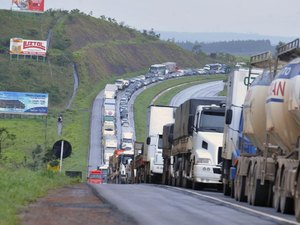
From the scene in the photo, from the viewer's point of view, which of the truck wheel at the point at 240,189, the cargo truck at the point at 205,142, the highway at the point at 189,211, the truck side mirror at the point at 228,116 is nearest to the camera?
the highway at the point at 189,211

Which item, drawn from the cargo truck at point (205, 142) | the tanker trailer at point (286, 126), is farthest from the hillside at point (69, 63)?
the tanker trailer at point (286, 126)

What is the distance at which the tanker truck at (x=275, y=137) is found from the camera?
22.5 meters

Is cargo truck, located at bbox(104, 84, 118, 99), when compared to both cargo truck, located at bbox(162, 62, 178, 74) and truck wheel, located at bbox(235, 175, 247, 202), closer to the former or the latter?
cargo truck, located at bbox(162, 62, 178, 74)

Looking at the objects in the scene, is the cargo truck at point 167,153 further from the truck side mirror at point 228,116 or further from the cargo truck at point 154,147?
the truck side mirror at point 228,116

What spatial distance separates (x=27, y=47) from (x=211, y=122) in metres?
112

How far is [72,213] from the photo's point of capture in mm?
20141

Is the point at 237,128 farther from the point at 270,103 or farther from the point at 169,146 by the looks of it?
the point at 169,146

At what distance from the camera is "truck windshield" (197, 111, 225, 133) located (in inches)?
1549

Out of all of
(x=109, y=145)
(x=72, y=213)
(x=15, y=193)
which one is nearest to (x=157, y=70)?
(x=109, y=145)

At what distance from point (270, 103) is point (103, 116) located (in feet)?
330

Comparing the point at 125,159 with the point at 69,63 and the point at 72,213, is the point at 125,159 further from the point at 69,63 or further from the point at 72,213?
the point at 69,63

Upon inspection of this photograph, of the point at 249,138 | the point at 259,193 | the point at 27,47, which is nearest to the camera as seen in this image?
the point at 259,193

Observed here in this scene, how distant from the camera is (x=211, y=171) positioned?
3931cm

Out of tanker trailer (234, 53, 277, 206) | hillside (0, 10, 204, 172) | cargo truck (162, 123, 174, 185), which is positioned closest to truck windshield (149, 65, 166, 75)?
hillside (0, 10, 204, 172)
